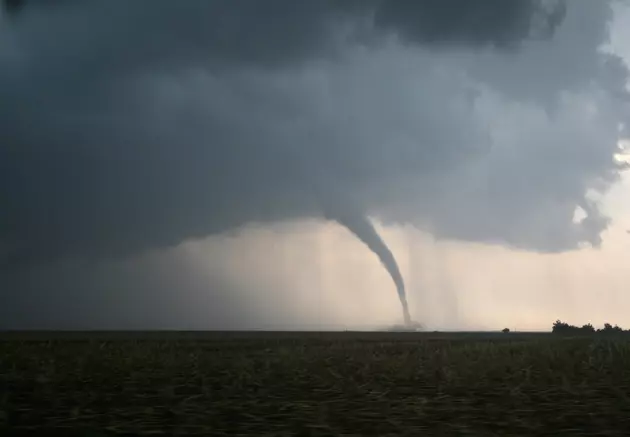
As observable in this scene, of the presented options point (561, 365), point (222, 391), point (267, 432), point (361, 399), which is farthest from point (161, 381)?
point (561, 365)

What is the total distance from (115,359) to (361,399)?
1844cm

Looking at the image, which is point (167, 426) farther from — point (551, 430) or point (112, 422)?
point (551, 430)

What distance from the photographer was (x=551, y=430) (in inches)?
476

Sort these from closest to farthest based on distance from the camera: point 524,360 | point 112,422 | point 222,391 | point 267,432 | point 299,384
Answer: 1. point 267,432
2. point 112,422
3. point 222,391
4. point 299,384
5. point 524,360

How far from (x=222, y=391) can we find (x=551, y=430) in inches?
384

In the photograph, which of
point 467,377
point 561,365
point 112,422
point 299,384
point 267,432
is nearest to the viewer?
point 267,432

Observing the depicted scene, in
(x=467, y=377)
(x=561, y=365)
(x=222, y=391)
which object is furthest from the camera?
(x=561, y=365)

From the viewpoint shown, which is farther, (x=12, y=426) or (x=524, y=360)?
(x=524, y=360)

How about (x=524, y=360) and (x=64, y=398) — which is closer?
(x=64, y=398)

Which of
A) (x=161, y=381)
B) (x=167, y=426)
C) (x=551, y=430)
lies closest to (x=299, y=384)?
(x=161, y=381)

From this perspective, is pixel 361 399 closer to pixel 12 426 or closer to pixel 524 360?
pixel 12 426

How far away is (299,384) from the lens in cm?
1964

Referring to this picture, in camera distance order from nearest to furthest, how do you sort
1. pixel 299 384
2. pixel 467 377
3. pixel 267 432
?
pixel 267 432 < pixel 299 384 < pixel 467 377

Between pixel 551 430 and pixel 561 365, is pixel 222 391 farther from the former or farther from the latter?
pixel 561 365
